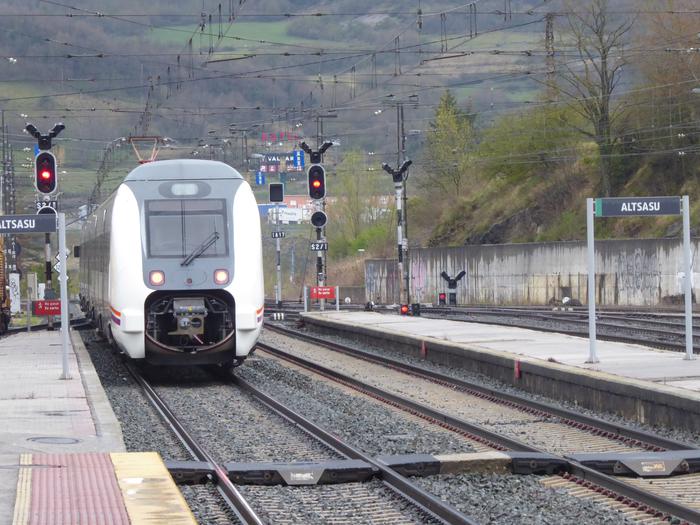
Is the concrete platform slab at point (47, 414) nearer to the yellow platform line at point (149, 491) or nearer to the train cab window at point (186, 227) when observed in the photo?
the yellow platform line at point (149, 491)

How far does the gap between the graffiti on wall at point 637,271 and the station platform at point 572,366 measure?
17.4 m

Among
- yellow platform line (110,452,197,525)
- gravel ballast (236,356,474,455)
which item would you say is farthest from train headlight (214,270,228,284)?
yellow platform line (110,452,197,525)

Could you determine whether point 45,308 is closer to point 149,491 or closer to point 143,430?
point 143,430

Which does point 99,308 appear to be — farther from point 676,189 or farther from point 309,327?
point 676,189

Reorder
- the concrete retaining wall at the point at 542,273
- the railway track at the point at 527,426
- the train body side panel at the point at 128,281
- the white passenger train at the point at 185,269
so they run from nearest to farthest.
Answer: the railway track at the point at 527,426 → the train body side panel at the point at 128,281 → the white passenger train at the point at 185,269 → the concrete retaining wall at the point at 542,273

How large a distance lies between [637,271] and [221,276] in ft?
95.5

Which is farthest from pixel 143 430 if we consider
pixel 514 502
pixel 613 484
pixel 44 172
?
pixel 44 172

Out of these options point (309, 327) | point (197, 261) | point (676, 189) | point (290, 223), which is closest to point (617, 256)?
point (676, 189)

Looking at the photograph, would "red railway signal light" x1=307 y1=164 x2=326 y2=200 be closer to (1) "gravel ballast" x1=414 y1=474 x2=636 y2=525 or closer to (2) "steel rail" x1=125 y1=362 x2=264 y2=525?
(2) "steel rail" x1=125 y1=362 x2=264 y2=525

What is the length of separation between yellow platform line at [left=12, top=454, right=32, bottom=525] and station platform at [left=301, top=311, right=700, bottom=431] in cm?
708

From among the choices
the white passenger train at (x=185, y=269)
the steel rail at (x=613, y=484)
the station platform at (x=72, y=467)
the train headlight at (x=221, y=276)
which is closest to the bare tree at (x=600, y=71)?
the white passenger train at (x=185, y=269)

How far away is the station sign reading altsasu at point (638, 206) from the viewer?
17250mm

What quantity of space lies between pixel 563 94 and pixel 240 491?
52.6 metres

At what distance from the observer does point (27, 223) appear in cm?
1873
